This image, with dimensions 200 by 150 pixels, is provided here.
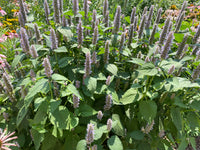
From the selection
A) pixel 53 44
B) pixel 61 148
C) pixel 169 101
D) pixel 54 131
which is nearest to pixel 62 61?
pixel 53 44

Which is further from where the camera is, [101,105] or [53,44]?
[101,105]

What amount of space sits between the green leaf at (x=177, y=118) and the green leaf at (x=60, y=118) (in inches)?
43.3

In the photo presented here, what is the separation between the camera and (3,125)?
6.11ft

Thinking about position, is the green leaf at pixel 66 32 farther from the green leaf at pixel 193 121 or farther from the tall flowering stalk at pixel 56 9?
the green leaf at pixel 193 121

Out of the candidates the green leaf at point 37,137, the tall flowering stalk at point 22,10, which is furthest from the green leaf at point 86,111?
the tall flowering stalk at point 22,10

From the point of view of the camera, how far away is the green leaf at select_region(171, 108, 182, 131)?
1.71m

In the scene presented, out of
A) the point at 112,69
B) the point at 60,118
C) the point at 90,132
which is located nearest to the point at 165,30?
the point at 112,69

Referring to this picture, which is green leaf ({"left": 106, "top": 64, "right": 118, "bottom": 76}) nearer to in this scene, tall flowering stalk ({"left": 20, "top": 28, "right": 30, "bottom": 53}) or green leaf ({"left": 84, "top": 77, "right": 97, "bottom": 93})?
green leaf ({"left": 84, "top": 77, "right": 97, "bottom": 93})

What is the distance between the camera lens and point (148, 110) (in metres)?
1.71

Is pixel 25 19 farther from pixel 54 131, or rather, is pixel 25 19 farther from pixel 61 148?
pixel 61 148

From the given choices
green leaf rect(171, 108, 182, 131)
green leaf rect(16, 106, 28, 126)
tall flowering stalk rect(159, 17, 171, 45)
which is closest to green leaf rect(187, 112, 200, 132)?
green leaf rect(171, 108, 182, 131)

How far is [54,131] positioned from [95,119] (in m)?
0.48

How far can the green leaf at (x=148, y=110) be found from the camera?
5.53ft

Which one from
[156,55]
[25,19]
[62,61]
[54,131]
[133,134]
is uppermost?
[25,19]
